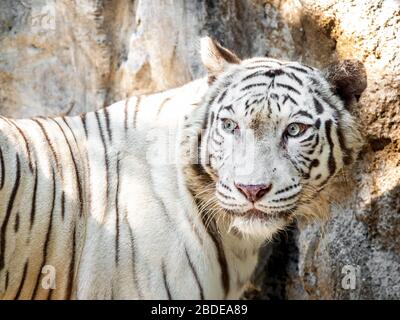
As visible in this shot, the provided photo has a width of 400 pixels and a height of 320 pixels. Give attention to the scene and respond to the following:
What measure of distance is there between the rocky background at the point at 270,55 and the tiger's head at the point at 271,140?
17 centimetres

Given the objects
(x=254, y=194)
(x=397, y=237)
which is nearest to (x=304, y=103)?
(x=254, y=194)

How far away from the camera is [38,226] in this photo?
118 inches

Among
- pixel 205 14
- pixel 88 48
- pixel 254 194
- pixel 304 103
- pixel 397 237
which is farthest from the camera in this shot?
pixel 88 48

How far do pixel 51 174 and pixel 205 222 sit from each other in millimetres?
644

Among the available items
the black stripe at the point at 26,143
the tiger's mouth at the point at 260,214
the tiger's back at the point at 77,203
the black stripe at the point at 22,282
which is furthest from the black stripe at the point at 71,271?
the tiger's mouth at the point at 260,214

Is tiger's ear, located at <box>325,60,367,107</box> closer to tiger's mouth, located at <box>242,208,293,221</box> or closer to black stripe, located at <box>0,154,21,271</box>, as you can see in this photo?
tiger's mouth, located at <box>242,208,293,221</box>

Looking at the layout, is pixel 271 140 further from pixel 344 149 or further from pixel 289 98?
pixel 344 149

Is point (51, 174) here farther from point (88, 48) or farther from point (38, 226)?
point (88, 48)

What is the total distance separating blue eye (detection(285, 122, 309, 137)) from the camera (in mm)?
2863

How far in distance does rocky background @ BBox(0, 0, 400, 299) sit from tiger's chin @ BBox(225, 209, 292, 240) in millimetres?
348

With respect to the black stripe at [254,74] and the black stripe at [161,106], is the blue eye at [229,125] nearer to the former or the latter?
the black stripe at [254,74]

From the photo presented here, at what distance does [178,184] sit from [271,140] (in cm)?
42

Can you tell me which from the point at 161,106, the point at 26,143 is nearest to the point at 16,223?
the point at 26,143

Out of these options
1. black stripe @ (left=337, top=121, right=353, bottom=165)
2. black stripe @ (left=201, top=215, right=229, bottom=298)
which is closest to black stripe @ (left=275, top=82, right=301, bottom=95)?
black stripe @ (left=337, top=121, right=353, bottom=165)
